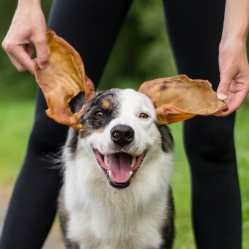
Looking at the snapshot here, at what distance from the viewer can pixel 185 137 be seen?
386 cm

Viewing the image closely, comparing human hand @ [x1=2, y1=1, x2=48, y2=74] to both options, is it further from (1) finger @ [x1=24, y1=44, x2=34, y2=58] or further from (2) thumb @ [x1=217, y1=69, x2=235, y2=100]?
(2) thumb @ [x1=217, y1=69, x2=235, y2=100]

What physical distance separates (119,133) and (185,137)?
607 mm

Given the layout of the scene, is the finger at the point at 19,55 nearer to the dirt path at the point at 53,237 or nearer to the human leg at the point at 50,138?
the human leg at the point at 50,138

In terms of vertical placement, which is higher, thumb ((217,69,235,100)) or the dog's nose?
thumb ((217,69,235,100))

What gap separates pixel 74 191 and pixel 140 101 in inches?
23.4

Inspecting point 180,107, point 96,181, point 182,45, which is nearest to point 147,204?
point 96,181

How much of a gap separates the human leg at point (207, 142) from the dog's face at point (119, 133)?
0.25 meters

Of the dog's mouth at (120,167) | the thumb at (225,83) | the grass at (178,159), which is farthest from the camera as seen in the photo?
the grass at (178,159)

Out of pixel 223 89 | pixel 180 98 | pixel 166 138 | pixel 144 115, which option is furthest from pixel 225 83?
pixel 166 138

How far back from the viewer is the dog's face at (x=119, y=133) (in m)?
3.39

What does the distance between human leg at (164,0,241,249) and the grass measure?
0.30 m

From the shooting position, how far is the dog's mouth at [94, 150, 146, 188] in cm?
346

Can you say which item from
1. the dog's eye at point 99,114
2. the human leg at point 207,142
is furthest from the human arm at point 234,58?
the dog's eye at point 99,114

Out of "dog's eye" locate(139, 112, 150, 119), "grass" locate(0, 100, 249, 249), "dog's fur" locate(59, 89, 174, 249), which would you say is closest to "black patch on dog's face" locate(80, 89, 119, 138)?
"dog's fur" locate(59, 89, 174, 249)
